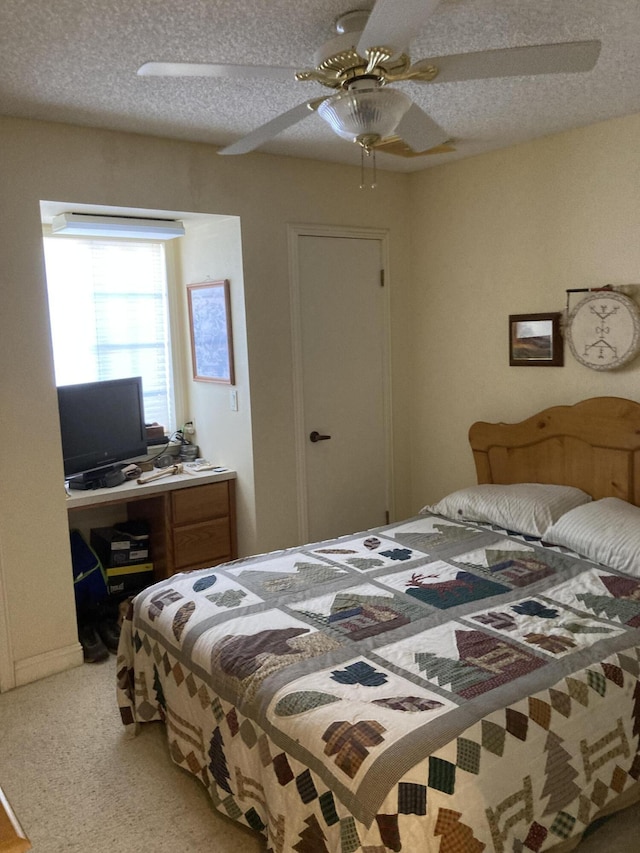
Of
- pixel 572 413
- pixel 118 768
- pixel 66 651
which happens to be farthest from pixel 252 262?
pixel 118 768

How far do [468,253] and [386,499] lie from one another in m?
1.60

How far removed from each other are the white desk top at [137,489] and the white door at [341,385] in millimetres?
538

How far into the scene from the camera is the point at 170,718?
2496 millimetres

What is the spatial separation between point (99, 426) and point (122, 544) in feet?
2.22

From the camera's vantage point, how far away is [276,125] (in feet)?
7.45

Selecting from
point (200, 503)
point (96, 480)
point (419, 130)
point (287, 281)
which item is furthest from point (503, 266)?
point (96, 480)

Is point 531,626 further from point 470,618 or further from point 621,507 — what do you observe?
point 621,507

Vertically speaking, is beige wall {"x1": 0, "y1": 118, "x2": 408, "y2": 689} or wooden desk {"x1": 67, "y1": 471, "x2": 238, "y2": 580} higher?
beige wall {"x1": 0, "y1": 118, "x2": 408, "y2": 689}

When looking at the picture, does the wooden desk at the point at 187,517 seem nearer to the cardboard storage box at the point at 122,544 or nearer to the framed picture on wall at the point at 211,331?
the cardboard storage box at the point at 122,544

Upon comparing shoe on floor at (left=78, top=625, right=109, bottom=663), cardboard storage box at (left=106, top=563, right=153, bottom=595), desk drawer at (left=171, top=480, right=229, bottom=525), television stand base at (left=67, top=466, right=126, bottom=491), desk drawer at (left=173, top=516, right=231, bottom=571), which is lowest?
shoe on floor at (left=78, top=625, right=109, bottom=663)

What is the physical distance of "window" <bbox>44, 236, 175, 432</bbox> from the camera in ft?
12.9

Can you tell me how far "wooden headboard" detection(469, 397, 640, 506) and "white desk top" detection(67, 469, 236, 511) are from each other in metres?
1.47

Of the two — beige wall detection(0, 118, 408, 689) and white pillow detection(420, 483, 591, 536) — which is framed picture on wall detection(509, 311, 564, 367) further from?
beige wall detection(0, 118, 408, 689)

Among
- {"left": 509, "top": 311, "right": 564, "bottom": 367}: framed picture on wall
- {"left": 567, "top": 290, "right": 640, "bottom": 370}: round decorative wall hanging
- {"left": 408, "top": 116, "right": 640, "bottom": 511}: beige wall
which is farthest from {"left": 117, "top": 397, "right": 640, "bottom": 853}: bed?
{"left": 408, "top": 116, "right": 640, "bottom": 511}: beige wall
